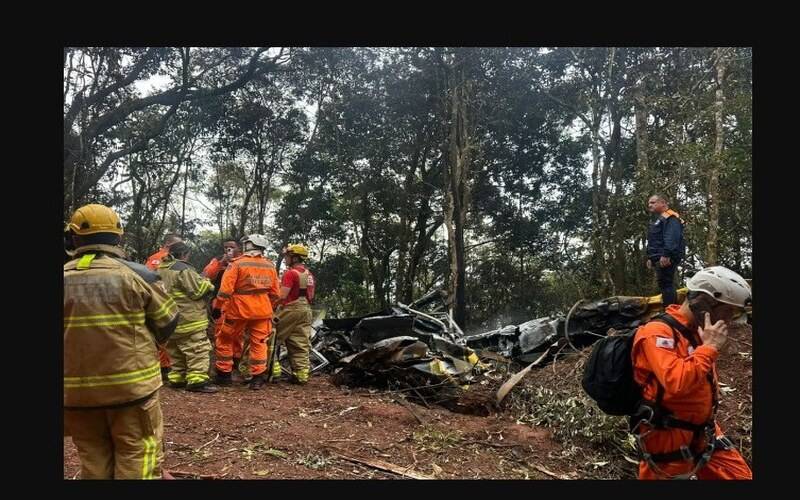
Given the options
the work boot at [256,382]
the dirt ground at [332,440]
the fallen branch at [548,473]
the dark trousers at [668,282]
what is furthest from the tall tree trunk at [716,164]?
the work boot at [256,382]

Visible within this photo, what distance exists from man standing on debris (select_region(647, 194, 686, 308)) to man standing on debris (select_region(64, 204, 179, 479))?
19.2 ft

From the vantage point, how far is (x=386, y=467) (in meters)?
4.20

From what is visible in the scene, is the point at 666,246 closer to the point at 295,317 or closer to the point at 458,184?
the point at 295,317

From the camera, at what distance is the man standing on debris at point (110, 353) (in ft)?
9.06

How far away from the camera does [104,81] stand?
10945mm

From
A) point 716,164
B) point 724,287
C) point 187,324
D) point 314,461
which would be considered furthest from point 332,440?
point 716,164

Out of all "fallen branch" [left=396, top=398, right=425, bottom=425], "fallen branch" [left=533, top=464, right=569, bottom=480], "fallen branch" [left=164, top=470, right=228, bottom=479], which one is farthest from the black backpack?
"fallen branch" [left=396, top=398, right=425, bottom=425]

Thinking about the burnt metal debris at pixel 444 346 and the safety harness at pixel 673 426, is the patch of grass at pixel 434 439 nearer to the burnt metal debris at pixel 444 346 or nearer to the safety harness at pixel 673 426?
the burnt metal debris at pixel 444 346

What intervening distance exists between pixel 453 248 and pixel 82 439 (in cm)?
1207

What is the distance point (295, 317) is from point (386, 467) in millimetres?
3220

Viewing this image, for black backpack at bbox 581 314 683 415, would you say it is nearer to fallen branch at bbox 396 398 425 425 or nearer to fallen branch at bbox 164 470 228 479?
fallen branch at bbox 164 470 228 479

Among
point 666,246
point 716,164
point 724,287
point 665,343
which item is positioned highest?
point 716,164

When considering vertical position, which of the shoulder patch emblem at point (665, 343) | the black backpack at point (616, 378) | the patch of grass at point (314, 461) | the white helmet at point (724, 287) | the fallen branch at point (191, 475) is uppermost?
the white helmet at point (724, 287)

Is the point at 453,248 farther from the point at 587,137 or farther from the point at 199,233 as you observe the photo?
the point at 199,233
